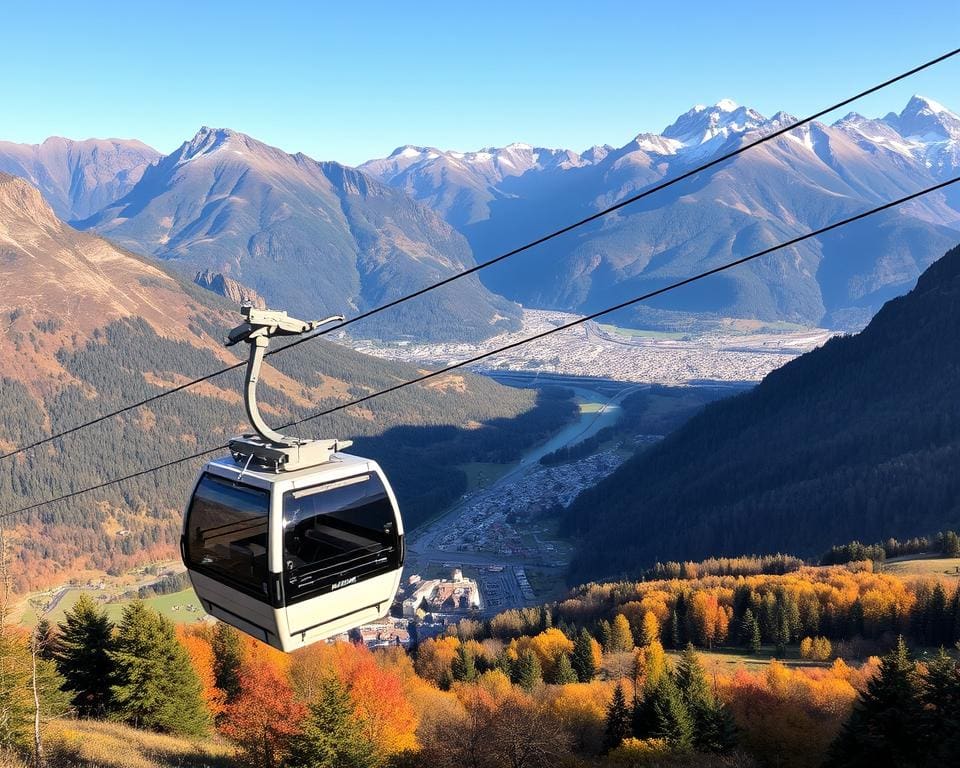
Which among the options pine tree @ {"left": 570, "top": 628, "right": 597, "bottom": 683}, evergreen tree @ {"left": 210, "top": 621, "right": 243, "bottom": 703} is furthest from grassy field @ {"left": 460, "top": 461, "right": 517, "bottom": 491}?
evergreen tree @ {"left": 210, "top": 621, "right": 243, "bottom": 703}

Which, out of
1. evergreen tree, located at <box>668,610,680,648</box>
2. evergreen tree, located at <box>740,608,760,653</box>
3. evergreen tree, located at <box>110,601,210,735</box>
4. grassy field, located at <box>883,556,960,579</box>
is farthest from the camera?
grassy field, located at <box>883,556,960,579</box>

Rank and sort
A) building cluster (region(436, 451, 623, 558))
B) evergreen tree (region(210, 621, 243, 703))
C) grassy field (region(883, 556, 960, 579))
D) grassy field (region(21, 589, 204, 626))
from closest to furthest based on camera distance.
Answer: evergreen tree (region(210, 621, 243, 703)) → grassy field (region(883, 556, 960, 579)) → grassy field (region(21, 589, 204, 626)) → building cluster (region(436, 451, 623, 558))

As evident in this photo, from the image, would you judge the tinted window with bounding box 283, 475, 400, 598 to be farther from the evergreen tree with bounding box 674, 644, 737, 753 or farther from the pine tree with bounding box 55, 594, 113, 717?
the evergreen tree with bounding box 674, 644, 737, 753

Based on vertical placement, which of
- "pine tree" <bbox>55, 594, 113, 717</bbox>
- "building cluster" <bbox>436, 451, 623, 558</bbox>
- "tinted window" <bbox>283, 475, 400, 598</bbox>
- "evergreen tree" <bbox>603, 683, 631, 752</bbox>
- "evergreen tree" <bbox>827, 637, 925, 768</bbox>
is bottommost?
"building cluster" <bbox>436, 451, 623, 558</bbox>

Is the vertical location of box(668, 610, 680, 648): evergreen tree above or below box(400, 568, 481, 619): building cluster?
above

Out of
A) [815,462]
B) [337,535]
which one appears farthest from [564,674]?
[815,462]

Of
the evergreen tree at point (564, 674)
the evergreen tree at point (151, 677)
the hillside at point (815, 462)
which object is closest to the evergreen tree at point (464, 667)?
the evergreen tree at point (564, 674)
